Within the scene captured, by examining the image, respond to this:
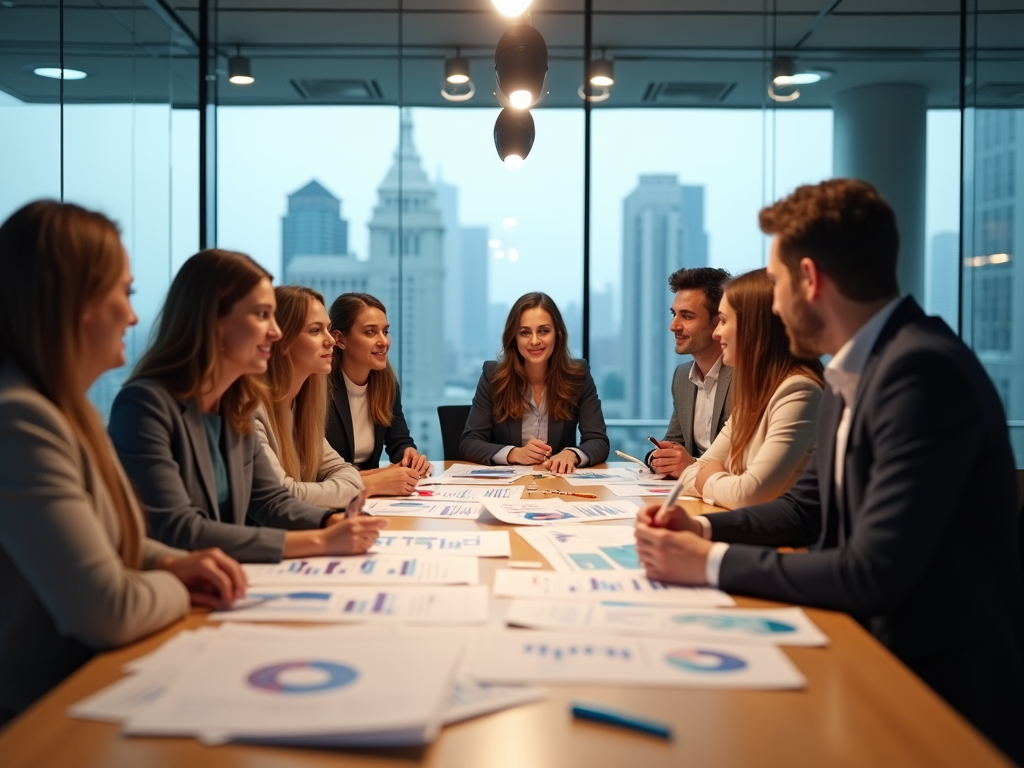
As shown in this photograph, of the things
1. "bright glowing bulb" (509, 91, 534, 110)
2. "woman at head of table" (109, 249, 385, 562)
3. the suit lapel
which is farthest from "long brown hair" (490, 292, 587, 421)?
the suit lapel

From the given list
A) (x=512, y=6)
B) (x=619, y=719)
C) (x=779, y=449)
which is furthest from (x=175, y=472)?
(x=512, y=6)

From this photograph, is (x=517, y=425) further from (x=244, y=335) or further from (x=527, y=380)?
(x=244, y=335)

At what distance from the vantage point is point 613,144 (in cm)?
613

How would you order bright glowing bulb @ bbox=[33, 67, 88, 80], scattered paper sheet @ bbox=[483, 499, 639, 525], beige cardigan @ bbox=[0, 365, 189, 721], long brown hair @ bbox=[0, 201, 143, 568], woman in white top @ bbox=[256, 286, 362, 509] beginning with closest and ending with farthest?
beige cardigan @ bbox=[0, 365, 189, 721] → long brown hair @ bbox=[0, 201, 143, 568] → scattered paper sheet @ bbox=[483, 499, 639, 525] → woman in white top @ bbox=[256, 286, 362, 509] → bright glowing bulb @ bbox=[33, 67, 88, 80]

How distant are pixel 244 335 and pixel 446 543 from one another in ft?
2.19

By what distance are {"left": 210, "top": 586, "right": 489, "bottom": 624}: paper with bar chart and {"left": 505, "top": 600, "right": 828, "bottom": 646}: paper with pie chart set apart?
9cm

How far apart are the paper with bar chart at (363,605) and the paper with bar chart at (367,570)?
0.17 feet

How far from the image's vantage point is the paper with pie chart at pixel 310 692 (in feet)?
3.29

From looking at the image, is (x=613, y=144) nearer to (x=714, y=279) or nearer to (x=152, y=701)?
(x=714, y=279)

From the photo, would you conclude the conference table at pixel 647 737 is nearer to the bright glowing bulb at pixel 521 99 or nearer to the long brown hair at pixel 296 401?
the long brown hair at pixel 296 401

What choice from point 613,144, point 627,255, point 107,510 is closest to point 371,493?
point 107,510

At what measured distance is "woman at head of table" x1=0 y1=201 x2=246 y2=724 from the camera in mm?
1298

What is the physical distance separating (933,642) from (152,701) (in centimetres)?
123

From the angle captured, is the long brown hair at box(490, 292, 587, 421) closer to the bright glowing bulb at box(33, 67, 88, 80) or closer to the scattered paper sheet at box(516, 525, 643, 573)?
the scattered paper sheet at box(516, 525, 643, 573)
